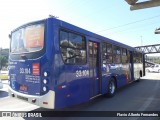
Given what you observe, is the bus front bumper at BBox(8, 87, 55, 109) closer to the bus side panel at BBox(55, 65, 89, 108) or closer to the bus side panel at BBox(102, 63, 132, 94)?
the bus side panel at BBox(55, 65, 89, 108)

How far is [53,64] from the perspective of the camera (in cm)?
565

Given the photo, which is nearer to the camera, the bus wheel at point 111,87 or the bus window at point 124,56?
the bus wheel at point 111,87

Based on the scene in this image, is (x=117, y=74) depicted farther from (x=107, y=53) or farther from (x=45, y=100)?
(x=45, y=100)

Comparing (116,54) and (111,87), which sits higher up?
(116,54)

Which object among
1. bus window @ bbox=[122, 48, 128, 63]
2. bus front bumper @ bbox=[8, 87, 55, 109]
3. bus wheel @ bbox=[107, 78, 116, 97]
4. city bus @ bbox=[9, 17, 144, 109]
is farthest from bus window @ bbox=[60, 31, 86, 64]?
bus window @ bbox=[122, 48, 128, 63]

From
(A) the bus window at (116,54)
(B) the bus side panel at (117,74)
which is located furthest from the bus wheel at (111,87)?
(A) the bus window at (116,54)

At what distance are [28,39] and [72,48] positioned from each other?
1493mm

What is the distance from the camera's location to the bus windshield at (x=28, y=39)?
238 inches

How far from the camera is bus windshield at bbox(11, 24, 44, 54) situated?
6047 mm

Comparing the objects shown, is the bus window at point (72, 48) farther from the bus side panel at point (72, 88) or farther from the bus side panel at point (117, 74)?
the bus side panel at point (117, 74)

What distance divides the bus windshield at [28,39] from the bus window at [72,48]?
26.8 inches

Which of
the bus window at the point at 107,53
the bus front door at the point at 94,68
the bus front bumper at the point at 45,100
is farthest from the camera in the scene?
the bus window at the point at 107,53

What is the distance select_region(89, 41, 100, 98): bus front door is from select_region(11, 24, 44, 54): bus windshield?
2523mm

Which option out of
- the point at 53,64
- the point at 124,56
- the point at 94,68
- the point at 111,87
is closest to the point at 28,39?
the point at 53,64
